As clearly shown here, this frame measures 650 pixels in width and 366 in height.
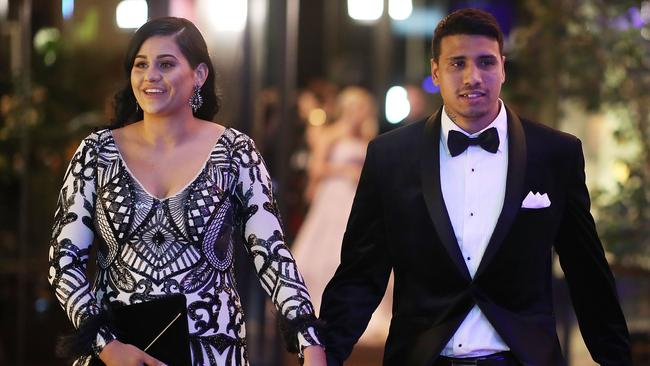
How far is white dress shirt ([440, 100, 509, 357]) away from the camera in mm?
3771

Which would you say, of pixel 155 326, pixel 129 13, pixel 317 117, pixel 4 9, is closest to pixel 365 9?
pixel 317 117

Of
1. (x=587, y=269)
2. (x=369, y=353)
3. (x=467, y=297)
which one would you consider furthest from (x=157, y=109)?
(x=369, y=353)

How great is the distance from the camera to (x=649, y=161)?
7.60m

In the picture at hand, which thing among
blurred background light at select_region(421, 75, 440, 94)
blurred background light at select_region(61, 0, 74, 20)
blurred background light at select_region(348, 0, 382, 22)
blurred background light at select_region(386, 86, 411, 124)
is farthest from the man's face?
blurred background light at select_region(348, 0, 382, 22)

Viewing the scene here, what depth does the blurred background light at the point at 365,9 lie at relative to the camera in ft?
40.2

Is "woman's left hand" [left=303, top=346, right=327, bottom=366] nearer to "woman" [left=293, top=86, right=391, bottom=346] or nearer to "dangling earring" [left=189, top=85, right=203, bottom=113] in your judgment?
"dangling earring" [left=189, top=85, right=203, bottom=113]

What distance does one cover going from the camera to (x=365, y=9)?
12492 mm

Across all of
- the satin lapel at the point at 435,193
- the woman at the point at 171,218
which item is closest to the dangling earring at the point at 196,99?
the woman at the point at 171,218

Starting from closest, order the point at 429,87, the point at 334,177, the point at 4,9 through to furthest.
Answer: the point at 4,9 < the point at 334,177 < the point at 429,87

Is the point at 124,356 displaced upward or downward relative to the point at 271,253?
downward

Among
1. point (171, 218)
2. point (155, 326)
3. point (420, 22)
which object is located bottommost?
point (155, 326)

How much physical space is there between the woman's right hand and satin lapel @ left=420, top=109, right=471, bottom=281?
0.93 meters

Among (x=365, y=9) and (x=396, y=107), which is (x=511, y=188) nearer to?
(x=396, y=107)

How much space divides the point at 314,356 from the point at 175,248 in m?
0.52
